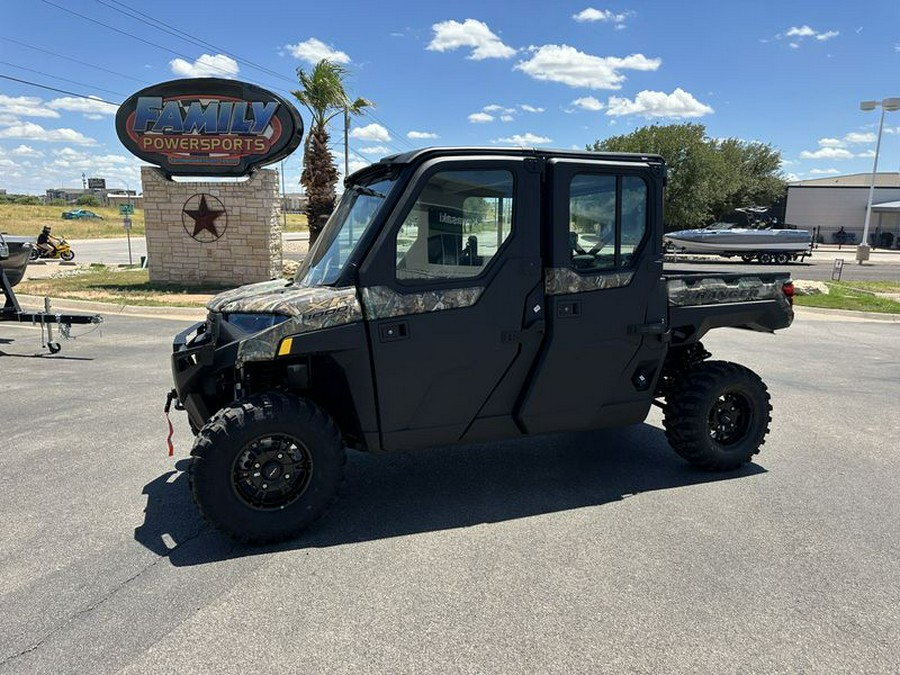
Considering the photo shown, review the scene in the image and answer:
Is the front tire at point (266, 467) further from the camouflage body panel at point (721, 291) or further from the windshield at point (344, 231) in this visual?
the camouflage body panel at point (721, 291)

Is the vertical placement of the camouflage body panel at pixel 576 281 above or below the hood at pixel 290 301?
above

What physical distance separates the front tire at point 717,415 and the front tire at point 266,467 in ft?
8.54

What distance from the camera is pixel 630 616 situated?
2863 mm

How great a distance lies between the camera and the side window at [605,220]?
13.0 feet

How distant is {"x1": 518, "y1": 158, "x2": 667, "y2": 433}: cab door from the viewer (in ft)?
12.7

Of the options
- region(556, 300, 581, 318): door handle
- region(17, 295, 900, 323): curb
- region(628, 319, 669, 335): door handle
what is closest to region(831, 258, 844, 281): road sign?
region(17, 295, 900, 323): curb

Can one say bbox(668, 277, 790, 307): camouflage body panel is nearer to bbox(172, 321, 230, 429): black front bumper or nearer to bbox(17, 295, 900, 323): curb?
bbox(172, 321, 230, 429): black front bumper

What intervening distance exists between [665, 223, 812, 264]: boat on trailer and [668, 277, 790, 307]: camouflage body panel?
27.8 metres

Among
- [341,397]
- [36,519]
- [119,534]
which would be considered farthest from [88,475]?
[341,397]

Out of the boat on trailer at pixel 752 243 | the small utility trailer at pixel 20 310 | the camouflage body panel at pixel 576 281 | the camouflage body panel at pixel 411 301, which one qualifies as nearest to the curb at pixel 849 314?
the camouflage body panel at pixel 576 281

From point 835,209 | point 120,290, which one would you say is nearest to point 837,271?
point 120,290

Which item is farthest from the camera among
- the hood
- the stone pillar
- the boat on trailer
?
the boat on trailer

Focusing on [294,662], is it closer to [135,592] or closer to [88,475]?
[135,592]

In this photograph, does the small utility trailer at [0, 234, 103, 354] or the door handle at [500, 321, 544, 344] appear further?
the small utility trailer at [0, 234, 103, 354]
